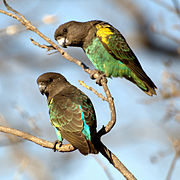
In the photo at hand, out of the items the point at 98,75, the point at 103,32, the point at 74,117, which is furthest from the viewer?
the point at 103,32

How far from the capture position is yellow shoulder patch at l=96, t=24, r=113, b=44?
262 inches

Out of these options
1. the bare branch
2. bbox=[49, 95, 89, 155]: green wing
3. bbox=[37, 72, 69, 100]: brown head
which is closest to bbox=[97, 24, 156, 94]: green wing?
bbox=[37, 72, 69, 100]: brown head

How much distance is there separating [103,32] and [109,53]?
0.42 m

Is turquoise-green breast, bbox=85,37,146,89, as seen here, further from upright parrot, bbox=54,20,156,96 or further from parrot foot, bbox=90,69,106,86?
parrot foot, bbox=90,69,106,86

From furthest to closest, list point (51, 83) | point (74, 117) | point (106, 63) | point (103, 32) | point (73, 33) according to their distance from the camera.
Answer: point (73, 33), point (103, 32), point (106, 63), point (51, 83), point (74, 117)

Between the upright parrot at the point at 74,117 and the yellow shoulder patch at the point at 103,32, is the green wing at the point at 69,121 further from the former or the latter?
the yellow shoulder patch at the point at 103,32

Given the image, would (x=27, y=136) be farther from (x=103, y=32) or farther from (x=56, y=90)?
(x=103, y=32)

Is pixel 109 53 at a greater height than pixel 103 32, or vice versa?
pixel 103 32

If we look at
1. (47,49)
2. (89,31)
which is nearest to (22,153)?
(89,31)

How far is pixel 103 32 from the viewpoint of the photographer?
6742 mm

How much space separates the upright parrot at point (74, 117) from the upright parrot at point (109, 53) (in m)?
0.84

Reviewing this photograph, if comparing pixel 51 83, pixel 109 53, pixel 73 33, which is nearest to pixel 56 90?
pixel 51 83

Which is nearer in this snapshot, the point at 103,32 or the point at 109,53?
the point at 109,53

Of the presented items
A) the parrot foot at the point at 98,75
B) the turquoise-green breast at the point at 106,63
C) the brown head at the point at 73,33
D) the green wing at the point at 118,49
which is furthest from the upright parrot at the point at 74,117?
the brown head at the point at 73,33
